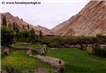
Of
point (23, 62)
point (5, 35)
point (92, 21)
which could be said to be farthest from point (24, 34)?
point (92, 21)

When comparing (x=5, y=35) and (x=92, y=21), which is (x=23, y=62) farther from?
(x=92, y=21)

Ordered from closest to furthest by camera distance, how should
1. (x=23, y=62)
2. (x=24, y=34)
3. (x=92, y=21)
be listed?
(x=23, y=62) < (x=24, y=34) < (x=92, y=21)

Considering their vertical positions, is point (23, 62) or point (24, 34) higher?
point (24, 34)

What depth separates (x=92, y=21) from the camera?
62719mm

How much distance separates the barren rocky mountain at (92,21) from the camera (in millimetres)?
57000

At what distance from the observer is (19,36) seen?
135 feet

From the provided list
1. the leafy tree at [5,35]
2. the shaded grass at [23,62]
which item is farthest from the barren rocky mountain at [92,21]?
the shaded grass at [23,62]

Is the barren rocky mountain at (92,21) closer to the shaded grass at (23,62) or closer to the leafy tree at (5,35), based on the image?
the leafy tree at (5,35)

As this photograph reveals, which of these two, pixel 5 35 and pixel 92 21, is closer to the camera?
pixel 5 35

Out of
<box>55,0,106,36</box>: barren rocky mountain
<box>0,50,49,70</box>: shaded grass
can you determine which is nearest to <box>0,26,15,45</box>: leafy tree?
<box>0,50,49,70</box>: shaded grass

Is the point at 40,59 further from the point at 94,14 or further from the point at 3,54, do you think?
the point at 94,14

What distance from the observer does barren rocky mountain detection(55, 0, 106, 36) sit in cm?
5700

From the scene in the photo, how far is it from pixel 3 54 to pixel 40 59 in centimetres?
529

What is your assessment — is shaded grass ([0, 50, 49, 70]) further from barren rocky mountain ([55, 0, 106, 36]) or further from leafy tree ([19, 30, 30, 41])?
barren rocky mountain ([55, 0, 106, 36])
